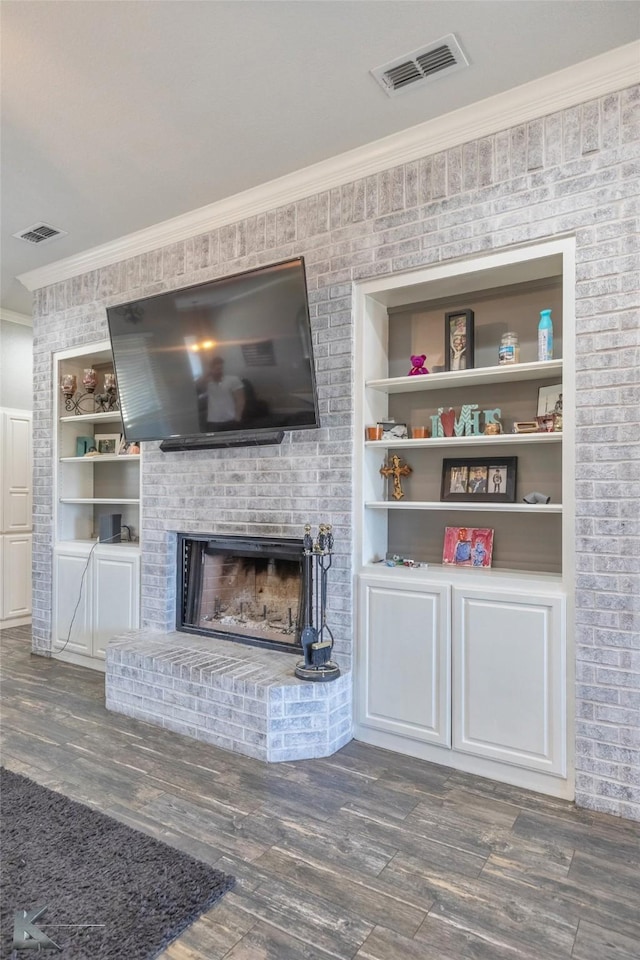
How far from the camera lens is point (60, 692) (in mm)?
3521

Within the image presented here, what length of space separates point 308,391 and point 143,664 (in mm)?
1740

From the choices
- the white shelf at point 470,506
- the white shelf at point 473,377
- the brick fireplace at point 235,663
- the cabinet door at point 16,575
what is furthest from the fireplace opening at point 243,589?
the cabinet door at point 16,575

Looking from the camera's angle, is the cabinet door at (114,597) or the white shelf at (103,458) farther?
the white shelf at (103,458)

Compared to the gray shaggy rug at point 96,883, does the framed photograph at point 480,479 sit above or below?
above

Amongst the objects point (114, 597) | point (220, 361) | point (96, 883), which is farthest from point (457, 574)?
point (114, 597)

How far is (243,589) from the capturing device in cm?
349

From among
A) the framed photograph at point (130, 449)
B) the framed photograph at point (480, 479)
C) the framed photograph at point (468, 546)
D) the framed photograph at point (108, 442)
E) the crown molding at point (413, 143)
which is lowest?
the framed photograph at point (468, 546)

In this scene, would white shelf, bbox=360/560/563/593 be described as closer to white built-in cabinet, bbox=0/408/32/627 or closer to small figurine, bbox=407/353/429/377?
small figurine, bbox=407/353/429/377

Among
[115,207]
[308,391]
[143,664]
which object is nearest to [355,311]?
[308,391]

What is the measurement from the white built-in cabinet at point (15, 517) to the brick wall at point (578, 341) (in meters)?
2.17

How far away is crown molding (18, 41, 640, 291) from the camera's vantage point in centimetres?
217

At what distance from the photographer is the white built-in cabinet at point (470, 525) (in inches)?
91.4

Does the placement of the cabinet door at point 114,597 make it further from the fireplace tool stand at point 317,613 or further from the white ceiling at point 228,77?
the white ceiling at point 228,77

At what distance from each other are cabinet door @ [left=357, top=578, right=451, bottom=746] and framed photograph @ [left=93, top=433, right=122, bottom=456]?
2583 millimetres
